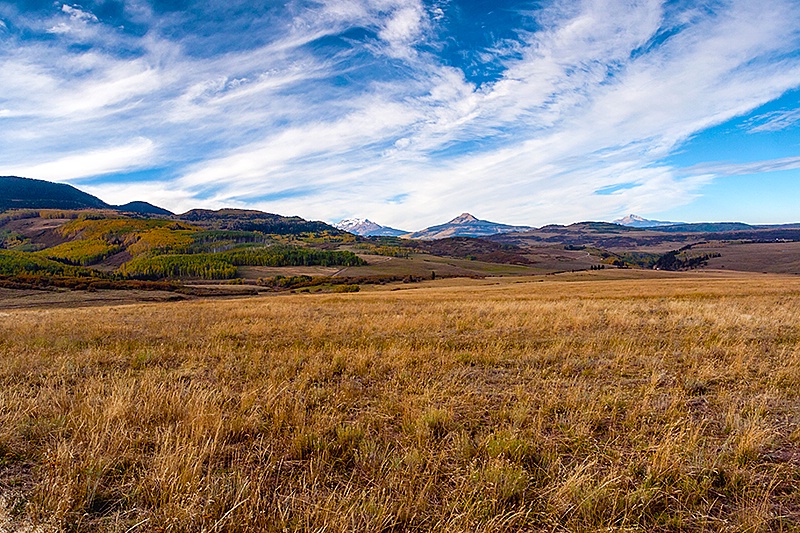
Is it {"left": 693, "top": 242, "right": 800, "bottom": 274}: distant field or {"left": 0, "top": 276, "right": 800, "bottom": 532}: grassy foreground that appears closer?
{"left": 0, "top": 276, "right": 800, "bottom": 532}: grassy foreground

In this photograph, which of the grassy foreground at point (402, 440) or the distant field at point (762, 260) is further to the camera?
the distant field at point (762, 260)

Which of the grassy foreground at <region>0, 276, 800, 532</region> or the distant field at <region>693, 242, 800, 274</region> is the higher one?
the grassy foreground at <region>0, 276, 800, 532</region>

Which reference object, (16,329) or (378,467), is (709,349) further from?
(16,329)

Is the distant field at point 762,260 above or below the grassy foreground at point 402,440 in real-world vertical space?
below

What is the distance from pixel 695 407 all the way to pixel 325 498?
5727 millimetres

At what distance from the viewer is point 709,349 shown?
9.22 meters

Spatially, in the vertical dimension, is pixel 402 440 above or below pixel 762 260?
above

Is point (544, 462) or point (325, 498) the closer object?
point (325, 498)

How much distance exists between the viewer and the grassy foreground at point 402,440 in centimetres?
325

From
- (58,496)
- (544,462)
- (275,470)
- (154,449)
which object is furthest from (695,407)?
(58,496)

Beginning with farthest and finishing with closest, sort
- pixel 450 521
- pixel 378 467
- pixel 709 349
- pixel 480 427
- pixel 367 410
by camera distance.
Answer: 1. pixel 709 349
2. pixel 367 410
3. pixel 480 427
4. pixel 378 467
5. pixel 450 521

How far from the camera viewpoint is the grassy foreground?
3.25 m

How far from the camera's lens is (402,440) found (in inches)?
182

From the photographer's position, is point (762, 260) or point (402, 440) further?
point (762, 260)
